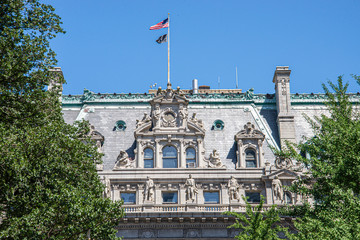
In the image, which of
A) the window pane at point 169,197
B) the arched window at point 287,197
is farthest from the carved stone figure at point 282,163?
the window pane at point 169,197

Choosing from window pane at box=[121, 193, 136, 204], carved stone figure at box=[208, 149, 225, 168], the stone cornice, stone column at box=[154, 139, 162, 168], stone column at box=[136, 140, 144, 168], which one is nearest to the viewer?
window pane at box=[121, 193, 136, 204]

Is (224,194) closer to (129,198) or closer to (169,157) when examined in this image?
(169,157)

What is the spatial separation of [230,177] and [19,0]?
23.5 m

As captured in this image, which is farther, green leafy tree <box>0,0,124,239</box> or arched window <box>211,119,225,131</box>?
arched window <box>211,119,225,131</box>

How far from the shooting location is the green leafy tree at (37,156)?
91.9 ft

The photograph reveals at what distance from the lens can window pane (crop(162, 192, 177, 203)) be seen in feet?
161

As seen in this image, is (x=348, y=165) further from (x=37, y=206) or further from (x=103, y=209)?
(x=37, y=206)

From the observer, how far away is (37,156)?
2942cm

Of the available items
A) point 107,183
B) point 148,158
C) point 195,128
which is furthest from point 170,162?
point 107,183

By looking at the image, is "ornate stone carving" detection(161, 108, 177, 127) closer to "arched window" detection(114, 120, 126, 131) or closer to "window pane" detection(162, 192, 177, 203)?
"arched window" detection(114, 120, 126, 131)

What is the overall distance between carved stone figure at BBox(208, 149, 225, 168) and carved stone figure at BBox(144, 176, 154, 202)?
4854 mm

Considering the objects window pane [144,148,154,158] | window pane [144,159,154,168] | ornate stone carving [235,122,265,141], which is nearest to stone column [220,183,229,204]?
ornate stone carving [235,122,265,141]

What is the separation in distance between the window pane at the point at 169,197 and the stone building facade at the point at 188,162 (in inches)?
3.0

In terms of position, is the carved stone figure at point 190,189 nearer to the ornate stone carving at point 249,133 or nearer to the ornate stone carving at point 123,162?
the ornate stone carving at point 123,162
